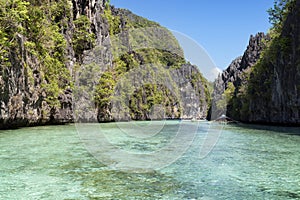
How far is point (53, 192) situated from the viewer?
4945 millimetres

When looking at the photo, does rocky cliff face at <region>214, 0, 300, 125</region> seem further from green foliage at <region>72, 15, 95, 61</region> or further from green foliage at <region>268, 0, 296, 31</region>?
green foliage at <region>72, 15, 95, 61</region>

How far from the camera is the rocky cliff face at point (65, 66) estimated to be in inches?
663

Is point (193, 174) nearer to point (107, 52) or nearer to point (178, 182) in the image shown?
point (178, 182)

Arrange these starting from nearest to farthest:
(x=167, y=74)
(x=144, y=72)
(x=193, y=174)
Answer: (x=193, y=174) → (x=144, y=72) → (x=167, y=74)

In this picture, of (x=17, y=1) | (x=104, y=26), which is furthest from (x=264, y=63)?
(x=17, y=1)

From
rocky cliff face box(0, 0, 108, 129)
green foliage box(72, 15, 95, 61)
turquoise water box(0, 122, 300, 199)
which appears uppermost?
green foliage box(72, 15, 95, 61)

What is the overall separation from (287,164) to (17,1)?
48.6 ft

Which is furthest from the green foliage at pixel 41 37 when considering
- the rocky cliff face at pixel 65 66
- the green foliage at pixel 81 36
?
the green foliage at pixel 81 36

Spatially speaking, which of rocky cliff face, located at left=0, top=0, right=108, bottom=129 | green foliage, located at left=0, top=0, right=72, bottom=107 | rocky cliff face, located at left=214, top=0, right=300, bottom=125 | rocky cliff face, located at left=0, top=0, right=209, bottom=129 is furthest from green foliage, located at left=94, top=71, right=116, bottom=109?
rocky cliff face, located at left=214, top=0, right=300, bottom=125

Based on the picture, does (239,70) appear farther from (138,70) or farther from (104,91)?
(104,91)

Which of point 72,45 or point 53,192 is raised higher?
point 72,45

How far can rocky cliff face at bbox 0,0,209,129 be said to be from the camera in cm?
1684

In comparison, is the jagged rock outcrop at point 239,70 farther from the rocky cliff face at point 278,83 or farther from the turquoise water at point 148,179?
Answer: the turquoise water at point 148,179

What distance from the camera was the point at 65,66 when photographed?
2941cm
